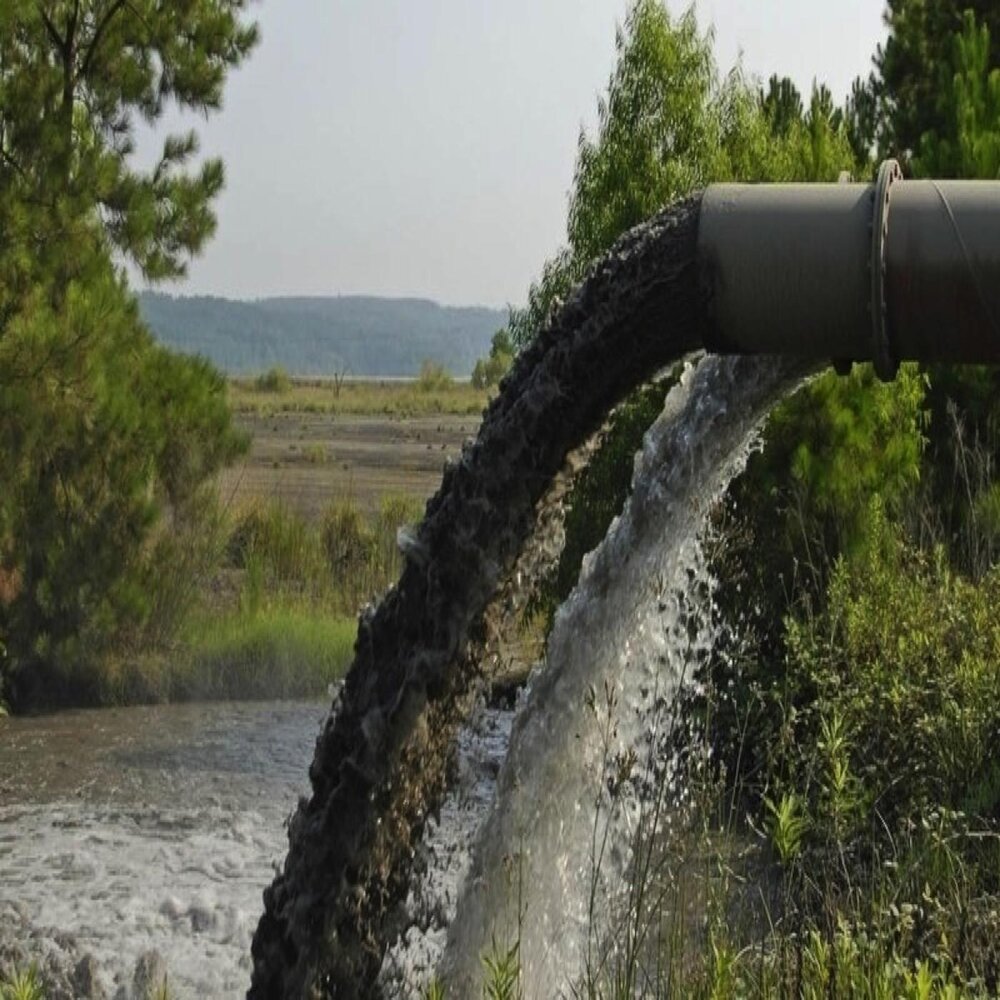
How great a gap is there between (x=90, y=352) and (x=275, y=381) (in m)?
42.8

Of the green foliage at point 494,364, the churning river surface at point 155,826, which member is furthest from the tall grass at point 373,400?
the churning river surface at point 155,826

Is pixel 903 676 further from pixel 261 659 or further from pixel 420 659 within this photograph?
pixel 261 659

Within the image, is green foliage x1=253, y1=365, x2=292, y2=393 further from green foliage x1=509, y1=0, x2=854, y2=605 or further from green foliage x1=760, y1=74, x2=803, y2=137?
green foliage x1=509, y1=0, x2=854, y2=605

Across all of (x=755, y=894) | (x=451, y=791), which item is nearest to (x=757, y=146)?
(x=755, y=894)

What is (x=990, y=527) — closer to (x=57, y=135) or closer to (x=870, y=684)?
(x=870, y=684)

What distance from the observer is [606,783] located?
5.17m

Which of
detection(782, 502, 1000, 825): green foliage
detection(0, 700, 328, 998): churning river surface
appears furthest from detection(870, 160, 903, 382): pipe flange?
detection(0, 700, 328, 998): churning river surface

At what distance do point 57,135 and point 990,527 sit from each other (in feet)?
15.4

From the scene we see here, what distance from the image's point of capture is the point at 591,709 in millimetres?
4551

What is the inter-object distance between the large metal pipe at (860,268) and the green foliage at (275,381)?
48024mm

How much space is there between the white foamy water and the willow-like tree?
4.56 m

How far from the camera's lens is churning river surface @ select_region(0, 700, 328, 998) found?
18.7ft

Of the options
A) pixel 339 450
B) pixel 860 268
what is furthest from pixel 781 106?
pixel 339 450

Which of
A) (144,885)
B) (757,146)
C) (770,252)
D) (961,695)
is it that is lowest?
(144,885)
